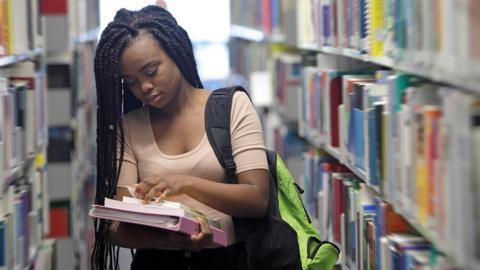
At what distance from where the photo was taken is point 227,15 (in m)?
9.11

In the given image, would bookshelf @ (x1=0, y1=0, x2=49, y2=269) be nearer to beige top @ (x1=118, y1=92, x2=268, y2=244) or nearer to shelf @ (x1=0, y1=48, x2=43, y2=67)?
shelf @ (x1=0, y1=48, x2=43, y2=67)

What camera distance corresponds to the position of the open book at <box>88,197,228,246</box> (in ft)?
7.35

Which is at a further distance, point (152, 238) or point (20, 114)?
point (20, 114)

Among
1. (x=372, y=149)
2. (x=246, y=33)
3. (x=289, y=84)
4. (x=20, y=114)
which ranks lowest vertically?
(x=372, y=149)

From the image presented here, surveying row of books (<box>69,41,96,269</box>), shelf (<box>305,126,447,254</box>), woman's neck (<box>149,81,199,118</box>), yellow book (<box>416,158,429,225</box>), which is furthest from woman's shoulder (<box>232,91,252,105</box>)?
row of books (<box>69,41,96,269</box>)

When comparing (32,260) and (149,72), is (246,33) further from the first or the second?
(149,72)

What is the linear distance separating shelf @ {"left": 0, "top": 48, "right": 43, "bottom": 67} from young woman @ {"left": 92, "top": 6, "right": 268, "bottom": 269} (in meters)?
0.64

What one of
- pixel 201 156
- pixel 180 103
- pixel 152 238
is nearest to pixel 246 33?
pixel 180 103

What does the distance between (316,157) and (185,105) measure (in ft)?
5.49

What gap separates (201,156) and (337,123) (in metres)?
1.23

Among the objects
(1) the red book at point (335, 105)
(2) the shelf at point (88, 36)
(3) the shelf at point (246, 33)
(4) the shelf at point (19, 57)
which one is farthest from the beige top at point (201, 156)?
→ (3) the shelf at point (246, 33)

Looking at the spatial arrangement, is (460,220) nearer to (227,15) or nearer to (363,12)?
(363,12)

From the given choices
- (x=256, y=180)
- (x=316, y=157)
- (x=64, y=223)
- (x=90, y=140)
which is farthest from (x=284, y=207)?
(x=90, y=140)

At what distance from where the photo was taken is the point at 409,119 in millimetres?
2148
